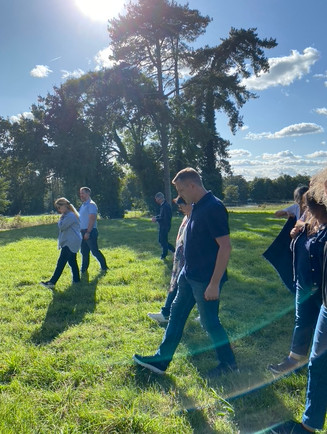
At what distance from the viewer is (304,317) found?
3.21 metres

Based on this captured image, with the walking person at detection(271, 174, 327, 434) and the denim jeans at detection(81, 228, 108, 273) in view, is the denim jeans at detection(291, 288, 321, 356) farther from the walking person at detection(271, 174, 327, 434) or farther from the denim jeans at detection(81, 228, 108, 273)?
the denim jeans at detection(81, 228, 108, 273)

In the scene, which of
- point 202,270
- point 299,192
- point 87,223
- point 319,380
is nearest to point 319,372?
point 319,380

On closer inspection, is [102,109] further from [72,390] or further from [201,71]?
[72,390]

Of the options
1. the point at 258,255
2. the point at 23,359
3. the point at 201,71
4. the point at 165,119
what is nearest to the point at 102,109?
the point at 165,119

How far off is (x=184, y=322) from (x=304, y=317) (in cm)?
118

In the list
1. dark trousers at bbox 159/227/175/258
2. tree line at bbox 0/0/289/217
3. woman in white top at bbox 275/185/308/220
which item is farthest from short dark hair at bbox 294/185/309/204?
tree line at bbox 0/0/289/217

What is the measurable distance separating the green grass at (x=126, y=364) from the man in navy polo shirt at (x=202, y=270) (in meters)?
0.20

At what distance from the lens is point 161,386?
125 inches

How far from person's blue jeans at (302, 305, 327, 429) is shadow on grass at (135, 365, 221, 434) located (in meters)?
0.78

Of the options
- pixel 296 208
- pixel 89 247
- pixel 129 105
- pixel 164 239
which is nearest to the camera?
pixel 296 208

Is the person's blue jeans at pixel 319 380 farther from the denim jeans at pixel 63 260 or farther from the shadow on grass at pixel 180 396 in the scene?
the denim jeans at pixel 63 260

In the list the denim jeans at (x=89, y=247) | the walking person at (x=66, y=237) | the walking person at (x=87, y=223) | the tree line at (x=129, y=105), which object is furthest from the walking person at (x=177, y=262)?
the tree line at (x=129, y=105)

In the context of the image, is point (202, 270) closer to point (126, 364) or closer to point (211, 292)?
point (211, 292)

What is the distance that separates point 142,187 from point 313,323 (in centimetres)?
2797
